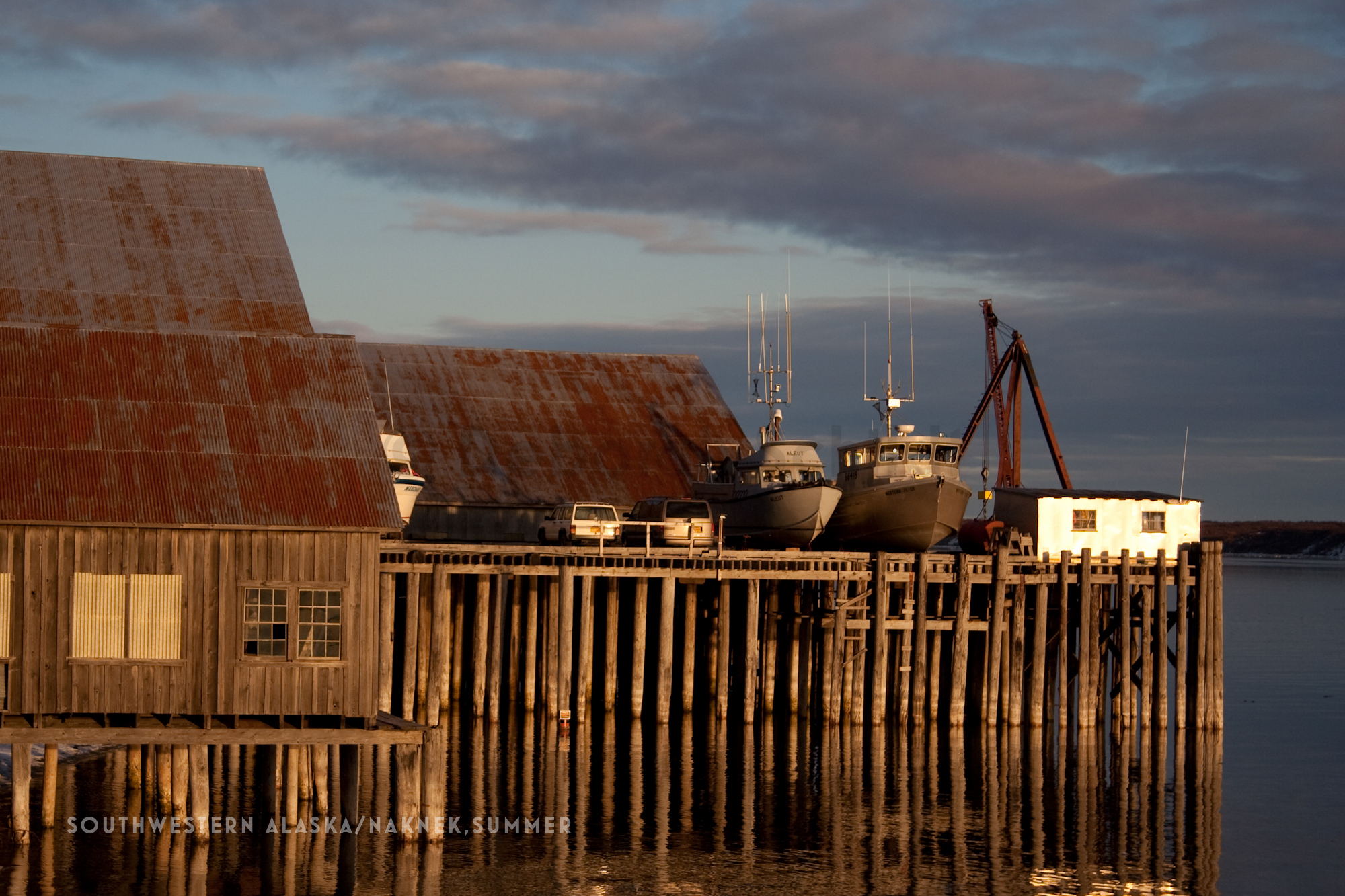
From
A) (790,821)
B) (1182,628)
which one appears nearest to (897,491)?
(1182,628)

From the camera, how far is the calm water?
25.3m

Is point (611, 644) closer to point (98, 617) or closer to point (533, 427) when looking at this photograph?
point (533, 427)

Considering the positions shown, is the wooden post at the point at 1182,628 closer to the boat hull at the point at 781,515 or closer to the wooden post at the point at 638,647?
the boat hull at the point at 781,515

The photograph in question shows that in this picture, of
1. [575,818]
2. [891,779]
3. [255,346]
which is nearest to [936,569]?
[891,779]

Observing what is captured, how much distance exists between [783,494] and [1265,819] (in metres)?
18.2

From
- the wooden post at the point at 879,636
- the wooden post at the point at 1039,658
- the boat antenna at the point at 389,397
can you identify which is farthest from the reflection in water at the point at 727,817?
the boat antenna at the point at 389,397

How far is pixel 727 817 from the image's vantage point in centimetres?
3066

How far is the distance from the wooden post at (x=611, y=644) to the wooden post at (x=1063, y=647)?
11193 millimetres

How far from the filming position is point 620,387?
194 feet

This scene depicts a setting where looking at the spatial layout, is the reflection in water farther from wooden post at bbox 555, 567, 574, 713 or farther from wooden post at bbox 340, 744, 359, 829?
wooden post at bbox 555, 567, 574, 713

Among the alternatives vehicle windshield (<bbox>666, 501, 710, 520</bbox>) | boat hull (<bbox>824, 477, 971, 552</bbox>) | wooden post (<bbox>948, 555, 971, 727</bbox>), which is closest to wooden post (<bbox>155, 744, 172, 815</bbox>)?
vehicle windshield (<bbox>666, 501, 710, 520</bbox>)

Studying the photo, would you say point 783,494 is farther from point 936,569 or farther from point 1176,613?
point 1176,613

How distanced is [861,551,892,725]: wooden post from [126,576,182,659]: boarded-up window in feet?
64.9

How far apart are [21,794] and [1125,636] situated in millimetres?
26841
